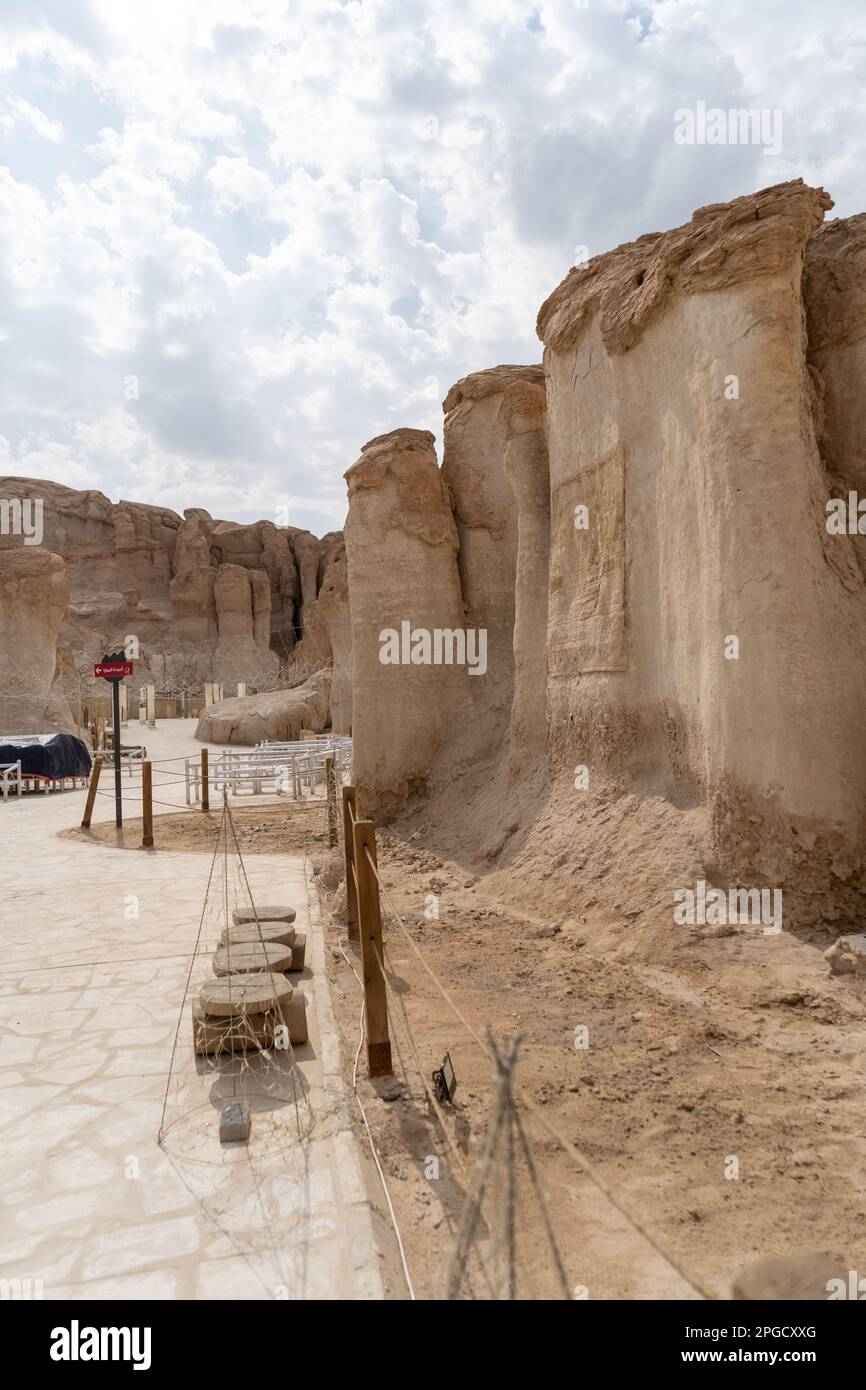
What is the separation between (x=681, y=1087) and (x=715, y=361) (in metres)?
5.37

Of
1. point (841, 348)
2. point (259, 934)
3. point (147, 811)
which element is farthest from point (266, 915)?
point (841, 348)

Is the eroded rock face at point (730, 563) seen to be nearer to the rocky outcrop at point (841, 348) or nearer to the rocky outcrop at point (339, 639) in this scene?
the rocky outcrop at point (841, 348)

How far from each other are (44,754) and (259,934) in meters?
17.3

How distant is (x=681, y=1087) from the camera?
167 inches

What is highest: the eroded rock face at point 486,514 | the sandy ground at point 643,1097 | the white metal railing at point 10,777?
the eroded rock face at point 486,514

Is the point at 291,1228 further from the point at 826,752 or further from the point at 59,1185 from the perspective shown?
the point at 826,752

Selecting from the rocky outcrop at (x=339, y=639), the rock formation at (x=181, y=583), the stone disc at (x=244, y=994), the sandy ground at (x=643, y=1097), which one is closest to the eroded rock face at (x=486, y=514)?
the sandy ground at (x=643, y=1097)

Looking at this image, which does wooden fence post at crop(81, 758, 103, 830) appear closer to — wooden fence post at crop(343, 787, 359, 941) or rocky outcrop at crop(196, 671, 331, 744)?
wooden fence post at crop(343, 787, 359, 941)

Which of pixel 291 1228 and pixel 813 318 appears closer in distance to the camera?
pixel 291 1228

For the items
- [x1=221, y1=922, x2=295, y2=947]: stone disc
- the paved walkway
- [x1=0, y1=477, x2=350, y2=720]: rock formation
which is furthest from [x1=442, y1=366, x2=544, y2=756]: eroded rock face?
[x1=0, y1=477, x2=350, y2=720]: rock formation

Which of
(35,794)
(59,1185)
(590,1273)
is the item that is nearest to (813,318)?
(590,1273)

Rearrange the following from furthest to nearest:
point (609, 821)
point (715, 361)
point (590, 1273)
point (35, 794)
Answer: point (35, 794) < point (609, 821) < point (715, 361) < point (590, 1273)

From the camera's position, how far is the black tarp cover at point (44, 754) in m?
20.6

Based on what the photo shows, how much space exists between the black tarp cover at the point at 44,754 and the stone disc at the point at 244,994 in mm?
17611
